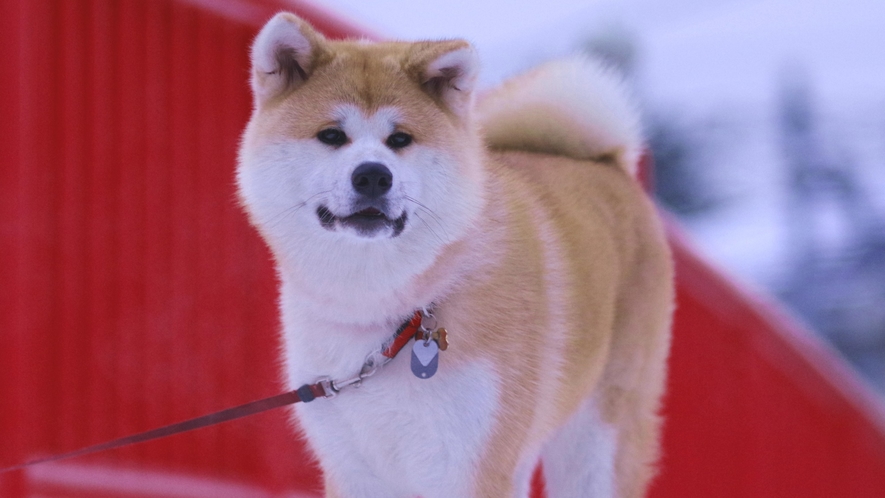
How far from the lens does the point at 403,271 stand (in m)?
1.85

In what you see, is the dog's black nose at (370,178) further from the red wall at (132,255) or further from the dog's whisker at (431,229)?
the red wall at (132,255)

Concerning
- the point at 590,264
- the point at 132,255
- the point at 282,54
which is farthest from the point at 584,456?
the point at 132,255

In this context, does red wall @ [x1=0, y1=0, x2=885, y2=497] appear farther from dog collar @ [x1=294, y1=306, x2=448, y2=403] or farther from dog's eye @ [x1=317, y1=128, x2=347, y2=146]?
dog's eye @ [x1=317, y1=128, x2=347, y2=146]

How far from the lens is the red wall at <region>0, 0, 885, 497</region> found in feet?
8.75

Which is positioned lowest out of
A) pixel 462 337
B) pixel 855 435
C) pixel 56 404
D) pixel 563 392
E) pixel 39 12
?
pixel 855 435

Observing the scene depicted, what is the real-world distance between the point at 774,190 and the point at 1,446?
11565 millimetres

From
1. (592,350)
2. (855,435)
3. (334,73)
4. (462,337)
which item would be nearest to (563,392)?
(592,350)

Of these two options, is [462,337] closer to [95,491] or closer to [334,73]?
[334,73]

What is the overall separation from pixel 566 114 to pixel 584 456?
3.68ft

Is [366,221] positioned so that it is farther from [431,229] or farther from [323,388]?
[323,388]

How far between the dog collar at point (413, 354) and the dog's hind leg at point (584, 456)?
853 millimetres

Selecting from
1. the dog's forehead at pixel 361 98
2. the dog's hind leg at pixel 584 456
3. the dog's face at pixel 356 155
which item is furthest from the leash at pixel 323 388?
the dog's hind leg at pixel 584 456

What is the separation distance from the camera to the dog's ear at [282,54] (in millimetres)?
1879

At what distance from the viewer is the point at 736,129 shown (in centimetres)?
1270
